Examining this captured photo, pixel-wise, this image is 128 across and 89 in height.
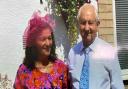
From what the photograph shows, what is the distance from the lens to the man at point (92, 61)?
364cm

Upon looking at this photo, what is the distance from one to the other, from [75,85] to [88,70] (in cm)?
16

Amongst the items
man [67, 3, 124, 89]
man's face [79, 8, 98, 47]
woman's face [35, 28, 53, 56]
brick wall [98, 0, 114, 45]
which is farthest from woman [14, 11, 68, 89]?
Answer: brick wall [98, 0, 114, 45]

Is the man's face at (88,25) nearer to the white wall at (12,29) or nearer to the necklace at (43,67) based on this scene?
the necklace at (43,67)

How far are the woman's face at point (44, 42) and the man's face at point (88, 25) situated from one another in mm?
294

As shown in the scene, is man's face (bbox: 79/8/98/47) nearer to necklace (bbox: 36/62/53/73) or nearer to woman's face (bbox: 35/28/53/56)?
woman's face (bbox: 35/28/53/56)

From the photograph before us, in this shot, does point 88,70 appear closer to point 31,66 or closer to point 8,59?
point 31,66

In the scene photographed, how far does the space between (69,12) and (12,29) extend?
0.81 meters

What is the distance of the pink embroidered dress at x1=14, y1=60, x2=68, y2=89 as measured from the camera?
150 inches

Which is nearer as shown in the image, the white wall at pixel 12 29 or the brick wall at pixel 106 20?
the white wall at pixel 12 29

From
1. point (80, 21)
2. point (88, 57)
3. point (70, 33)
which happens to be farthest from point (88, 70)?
point (70, 33)

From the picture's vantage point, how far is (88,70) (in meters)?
3.73

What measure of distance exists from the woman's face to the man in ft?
0.72

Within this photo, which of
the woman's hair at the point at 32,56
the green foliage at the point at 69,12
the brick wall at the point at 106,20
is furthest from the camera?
the brick wall at the point at 106,20

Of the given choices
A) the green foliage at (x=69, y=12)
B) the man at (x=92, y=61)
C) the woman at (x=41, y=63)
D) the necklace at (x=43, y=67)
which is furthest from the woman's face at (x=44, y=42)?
the green foliage at (x=69, y=12)
